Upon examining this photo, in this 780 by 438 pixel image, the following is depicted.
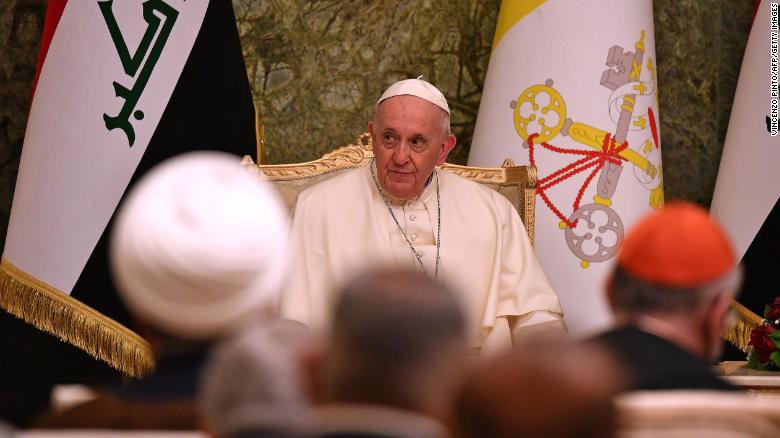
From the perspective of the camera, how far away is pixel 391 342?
1498 mm

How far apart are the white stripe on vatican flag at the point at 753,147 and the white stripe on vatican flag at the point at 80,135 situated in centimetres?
278

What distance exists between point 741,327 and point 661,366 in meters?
3.67

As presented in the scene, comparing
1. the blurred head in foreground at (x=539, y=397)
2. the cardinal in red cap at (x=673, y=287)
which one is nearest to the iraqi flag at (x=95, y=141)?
the cardinal in red cap at (x=673, y=287)

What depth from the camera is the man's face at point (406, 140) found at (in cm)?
504

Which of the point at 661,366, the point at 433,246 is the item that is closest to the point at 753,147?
the point at 433,246

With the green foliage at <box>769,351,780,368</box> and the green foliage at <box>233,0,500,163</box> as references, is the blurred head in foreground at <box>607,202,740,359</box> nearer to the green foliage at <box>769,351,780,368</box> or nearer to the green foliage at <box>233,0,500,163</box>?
the green foliage at <box>769,351,780,368</box>

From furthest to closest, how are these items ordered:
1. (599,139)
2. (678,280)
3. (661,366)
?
1. (599,139)
2. (678,280)
3. (661,366)

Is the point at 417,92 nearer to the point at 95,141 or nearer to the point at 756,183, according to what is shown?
the point at 95,141

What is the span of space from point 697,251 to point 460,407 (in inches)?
41.2

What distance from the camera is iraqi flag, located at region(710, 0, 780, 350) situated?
5.77 m

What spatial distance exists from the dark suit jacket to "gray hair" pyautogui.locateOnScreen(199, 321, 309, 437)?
0.81 meters

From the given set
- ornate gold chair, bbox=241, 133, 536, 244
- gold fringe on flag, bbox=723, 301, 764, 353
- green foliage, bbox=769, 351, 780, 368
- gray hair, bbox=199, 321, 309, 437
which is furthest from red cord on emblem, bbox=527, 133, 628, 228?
gray hair, bbox=199, 321, 309, 437

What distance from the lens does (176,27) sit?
211 inches

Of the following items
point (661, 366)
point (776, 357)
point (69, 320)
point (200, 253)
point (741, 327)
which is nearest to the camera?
point (200, 253)
